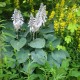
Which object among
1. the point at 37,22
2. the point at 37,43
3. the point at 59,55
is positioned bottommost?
the point at 59,55

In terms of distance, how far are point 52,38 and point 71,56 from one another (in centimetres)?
39

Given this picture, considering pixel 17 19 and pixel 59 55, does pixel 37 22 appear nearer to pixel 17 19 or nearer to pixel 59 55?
pixel 17 19

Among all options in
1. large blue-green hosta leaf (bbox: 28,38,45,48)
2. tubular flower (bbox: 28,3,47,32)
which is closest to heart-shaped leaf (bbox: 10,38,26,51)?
large blue-green hosta leaf (bbox: 28,38,45,48)

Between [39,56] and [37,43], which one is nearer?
[39,56]

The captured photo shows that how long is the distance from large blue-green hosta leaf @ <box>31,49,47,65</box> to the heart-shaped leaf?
200 millimetres

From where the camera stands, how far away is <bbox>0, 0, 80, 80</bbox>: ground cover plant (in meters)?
3.77

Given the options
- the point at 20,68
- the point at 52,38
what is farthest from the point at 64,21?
the point at 20,68

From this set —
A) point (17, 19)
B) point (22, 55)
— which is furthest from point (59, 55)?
point (17, 19)

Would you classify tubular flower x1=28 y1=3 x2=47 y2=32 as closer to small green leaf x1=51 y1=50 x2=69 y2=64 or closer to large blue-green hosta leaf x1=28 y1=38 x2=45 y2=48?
large blue-green hosta leaf x1=28 y1=38 x2=45 y2=48

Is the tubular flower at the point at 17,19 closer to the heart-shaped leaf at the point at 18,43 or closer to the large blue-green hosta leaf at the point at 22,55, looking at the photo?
the heart-shaped leaf at the point at 18,43

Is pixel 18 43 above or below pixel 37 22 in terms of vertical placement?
below

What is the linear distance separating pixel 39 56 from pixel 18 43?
372 millimetres

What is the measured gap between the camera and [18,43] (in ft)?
13.3

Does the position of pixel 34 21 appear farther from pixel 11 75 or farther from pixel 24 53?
pixel 11 75
